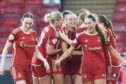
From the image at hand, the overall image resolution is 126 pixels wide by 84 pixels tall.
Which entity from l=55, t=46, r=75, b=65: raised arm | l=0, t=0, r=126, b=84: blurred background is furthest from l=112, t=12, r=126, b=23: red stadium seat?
l=55, t=46, r=75, b=65: raised arm

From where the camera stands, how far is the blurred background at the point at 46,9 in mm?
19094

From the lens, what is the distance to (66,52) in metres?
10.7

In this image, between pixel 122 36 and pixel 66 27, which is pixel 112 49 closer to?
pixel 66 27

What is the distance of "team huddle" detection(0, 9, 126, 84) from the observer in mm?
10398

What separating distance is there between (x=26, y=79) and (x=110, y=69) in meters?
1.40

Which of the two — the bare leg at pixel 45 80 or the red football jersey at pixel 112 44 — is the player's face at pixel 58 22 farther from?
the bare leg at pixel 45 80

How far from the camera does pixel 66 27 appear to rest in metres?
11.4

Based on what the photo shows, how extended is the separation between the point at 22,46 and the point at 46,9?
8.47 m

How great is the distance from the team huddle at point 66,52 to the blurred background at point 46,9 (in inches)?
285

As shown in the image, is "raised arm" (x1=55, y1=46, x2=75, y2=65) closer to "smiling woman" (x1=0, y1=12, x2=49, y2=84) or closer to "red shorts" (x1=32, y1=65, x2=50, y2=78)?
"smiling woman" (x1=0, y1=12, x2=49, y2=84)

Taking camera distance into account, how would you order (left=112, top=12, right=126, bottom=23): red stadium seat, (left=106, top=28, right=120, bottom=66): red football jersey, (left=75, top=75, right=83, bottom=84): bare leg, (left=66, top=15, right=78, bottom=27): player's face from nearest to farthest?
(left=106, top=28, right=120, bottom=66): red football jersey
(left=66, top=15, right=78, bottom=27): player's face
(left=75, top=75, right=83, bottom=84): bare leg
(left=112, top=12, right=126, bottom=23): red stadium seat

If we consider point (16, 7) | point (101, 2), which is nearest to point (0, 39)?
point (16, 7)

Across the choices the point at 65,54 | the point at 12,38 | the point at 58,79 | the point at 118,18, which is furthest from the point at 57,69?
the point at 118,18

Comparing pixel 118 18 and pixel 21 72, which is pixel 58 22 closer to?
pixel 21 72
